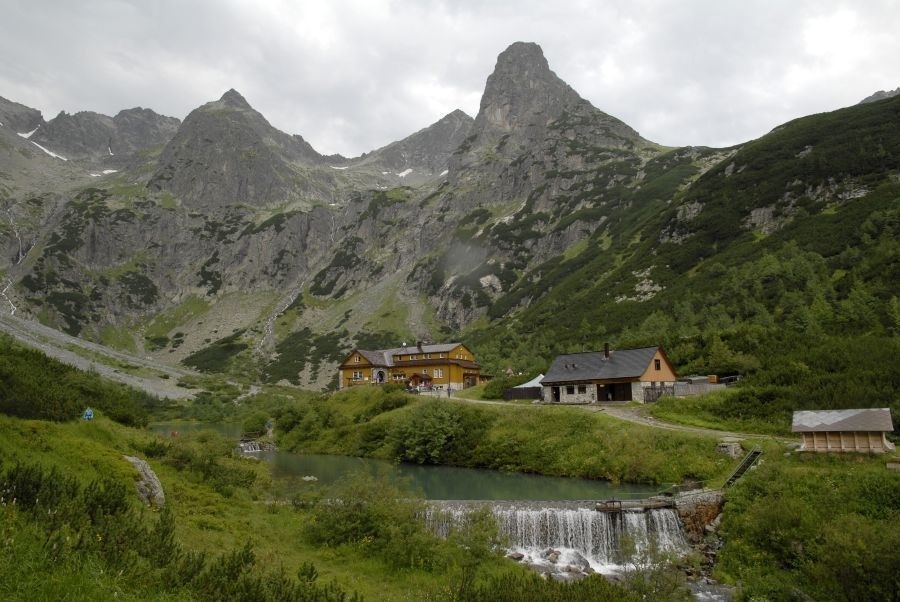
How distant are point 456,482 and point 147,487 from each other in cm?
2738

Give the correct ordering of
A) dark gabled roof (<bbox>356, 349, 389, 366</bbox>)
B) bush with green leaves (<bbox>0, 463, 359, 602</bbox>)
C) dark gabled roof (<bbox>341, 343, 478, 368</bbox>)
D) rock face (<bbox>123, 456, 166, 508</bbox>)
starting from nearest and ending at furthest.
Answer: bush with green leaves (<bbox>0, 463, 359, 602</bbox>)
rock face (<bbox>123, 456, 166, 508</bbox>)
dark gabled roof (<bbox>341, 343, 478, 368</bbox>)
dark gabled roof (<bbox>356, 349, 389, 366</bbox>)

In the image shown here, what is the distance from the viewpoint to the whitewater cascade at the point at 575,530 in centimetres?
2733

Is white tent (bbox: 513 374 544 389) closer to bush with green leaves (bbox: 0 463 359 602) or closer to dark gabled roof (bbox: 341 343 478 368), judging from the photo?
dark gabled roof (bbox: 341 343 478 368)

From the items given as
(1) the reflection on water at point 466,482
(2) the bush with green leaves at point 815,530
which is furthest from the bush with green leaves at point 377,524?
(2) the bush with green leaves at point 815,530

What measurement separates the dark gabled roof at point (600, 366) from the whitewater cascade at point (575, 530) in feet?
92.5

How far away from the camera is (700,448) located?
38.2m

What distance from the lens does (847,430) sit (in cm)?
2858

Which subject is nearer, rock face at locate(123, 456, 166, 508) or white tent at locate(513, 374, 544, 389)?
rock face at locate(123, 456, 166, 508)

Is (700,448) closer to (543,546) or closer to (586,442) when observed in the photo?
(586,442)

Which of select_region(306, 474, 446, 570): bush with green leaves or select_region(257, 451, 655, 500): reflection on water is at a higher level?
select_region(306, 474, 446, 570): bush with green leaves

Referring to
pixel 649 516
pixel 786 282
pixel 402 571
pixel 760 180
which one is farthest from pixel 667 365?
pixel 760 180

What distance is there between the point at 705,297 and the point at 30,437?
8016 cm

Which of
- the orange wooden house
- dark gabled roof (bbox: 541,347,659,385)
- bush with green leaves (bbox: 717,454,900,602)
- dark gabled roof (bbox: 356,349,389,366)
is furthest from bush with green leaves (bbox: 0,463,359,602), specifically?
dark gabled roof (bbox: 356,349,389,366)

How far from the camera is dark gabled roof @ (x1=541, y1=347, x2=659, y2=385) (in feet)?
185
